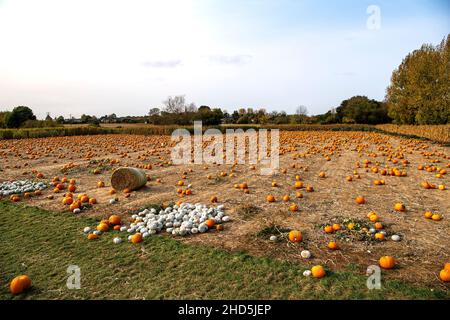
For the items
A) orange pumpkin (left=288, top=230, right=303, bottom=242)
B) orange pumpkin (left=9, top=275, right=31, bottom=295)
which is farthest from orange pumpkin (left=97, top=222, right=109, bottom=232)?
orange pumpkin (left=288, top=230, right=303, bottom=242)

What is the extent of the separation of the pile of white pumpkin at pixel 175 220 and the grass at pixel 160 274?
263 millimetres

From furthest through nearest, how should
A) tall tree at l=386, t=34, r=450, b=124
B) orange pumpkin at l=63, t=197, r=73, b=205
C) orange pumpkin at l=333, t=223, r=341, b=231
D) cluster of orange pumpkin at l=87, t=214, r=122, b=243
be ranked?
tall tree at l=386, t=34, r=450, b=124, orange pumpkin at l=63, t=197, r=73, b=205, cluster of orange pumpkin at l=87, t=214, r=122, b=243, orange pumpkin at l=333, t=223, r=341, b=231

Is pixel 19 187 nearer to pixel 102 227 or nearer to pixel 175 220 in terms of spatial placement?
pixel 102 227

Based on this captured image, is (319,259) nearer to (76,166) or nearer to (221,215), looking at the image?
(221,215)

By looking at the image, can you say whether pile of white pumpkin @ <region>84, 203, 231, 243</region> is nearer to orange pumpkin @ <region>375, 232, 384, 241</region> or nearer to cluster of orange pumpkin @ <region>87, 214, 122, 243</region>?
cluster of orange pumpkin @ <region>87, 214, 122, 243</region>

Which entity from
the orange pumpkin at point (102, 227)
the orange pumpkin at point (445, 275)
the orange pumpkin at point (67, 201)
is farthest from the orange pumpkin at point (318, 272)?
the orange pumpkin at point (67, 201)

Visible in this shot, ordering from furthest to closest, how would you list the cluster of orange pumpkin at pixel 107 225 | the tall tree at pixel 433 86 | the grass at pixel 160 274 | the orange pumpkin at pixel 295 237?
the tall tree at pixel 433 86
the cluster of orange pumpkin at pixel 107 225
the orange pumpkin at pixel 295 237
the grass at pixel 160 274

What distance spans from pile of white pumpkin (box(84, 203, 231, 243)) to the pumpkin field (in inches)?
2.1

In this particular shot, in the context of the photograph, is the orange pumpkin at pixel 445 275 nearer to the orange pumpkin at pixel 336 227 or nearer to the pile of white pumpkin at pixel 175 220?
the orange pumpkin at pixel 336 227

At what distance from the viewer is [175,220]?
19.6 ft

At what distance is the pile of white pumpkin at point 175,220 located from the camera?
5.57 metres

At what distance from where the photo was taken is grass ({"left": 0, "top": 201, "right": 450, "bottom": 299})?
3619 millimetres

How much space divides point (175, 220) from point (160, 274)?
1872 millimetres
